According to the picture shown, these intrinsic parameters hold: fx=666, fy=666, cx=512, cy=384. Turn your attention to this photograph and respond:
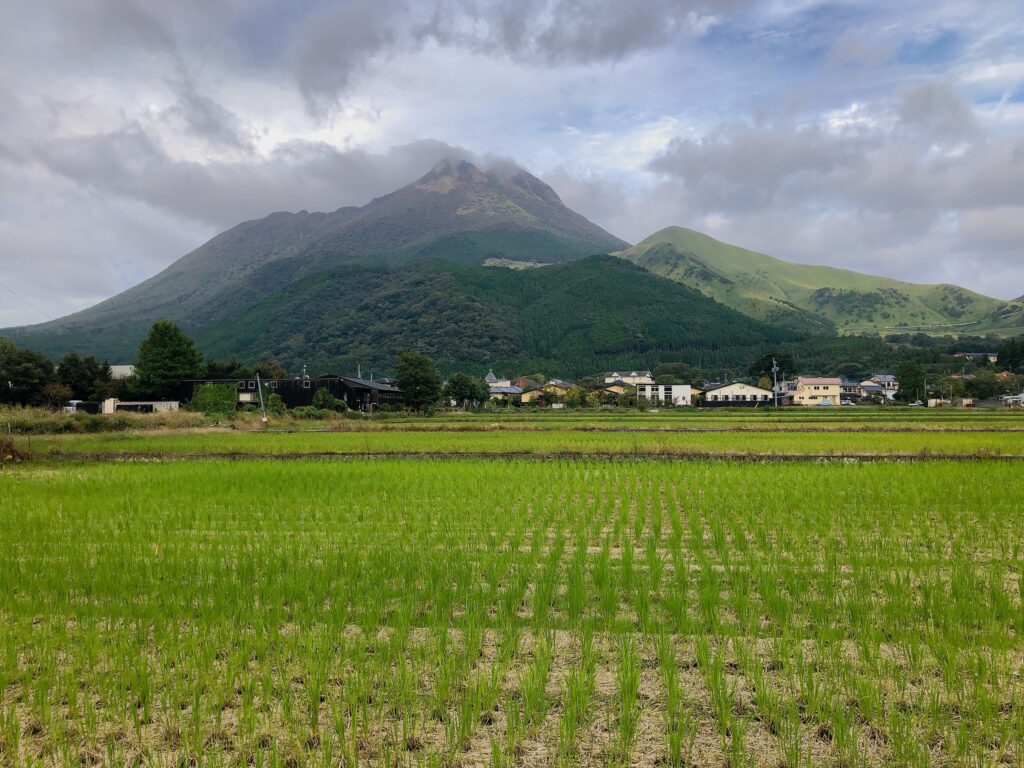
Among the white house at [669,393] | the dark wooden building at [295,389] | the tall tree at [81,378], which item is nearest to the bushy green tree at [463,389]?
the dark wooden building at [295,389]

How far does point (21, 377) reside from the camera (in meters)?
55.7

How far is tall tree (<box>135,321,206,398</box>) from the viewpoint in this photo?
61000 millimetres

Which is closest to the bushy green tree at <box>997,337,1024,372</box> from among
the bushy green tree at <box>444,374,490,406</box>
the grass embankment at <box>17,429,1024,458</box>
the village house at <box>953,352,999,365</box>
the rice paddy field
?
the village house at <box>953,352,999,365</box>

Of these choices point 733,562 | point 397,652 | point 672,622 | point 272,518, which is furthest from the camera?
point 272,518

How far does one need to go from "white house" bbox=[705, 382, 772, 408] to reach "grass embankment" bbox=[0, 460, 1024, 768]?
75257mm

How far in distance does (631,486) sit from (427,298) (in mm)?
137518

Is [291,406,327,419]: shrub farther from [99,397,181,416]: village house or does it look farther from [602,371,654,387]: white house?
[602,371,654,387]: white house

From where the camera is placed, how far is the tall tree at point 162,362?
6100 centimetres

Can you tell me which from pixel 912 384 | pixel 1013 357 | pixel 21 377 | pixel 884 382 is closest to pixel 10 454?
pixel 21 377

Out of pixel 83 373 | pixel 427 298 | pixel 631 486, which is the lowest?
pixel 631 486

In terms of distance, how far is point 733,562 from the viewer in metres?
8.48

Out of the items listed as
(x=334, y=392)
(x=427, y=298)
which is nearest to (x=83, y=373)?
(x=334, y=392)

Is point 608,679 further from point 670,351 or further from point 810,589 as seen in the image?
point 670,351

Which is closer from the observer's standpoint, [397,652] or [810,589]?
[397,652]
